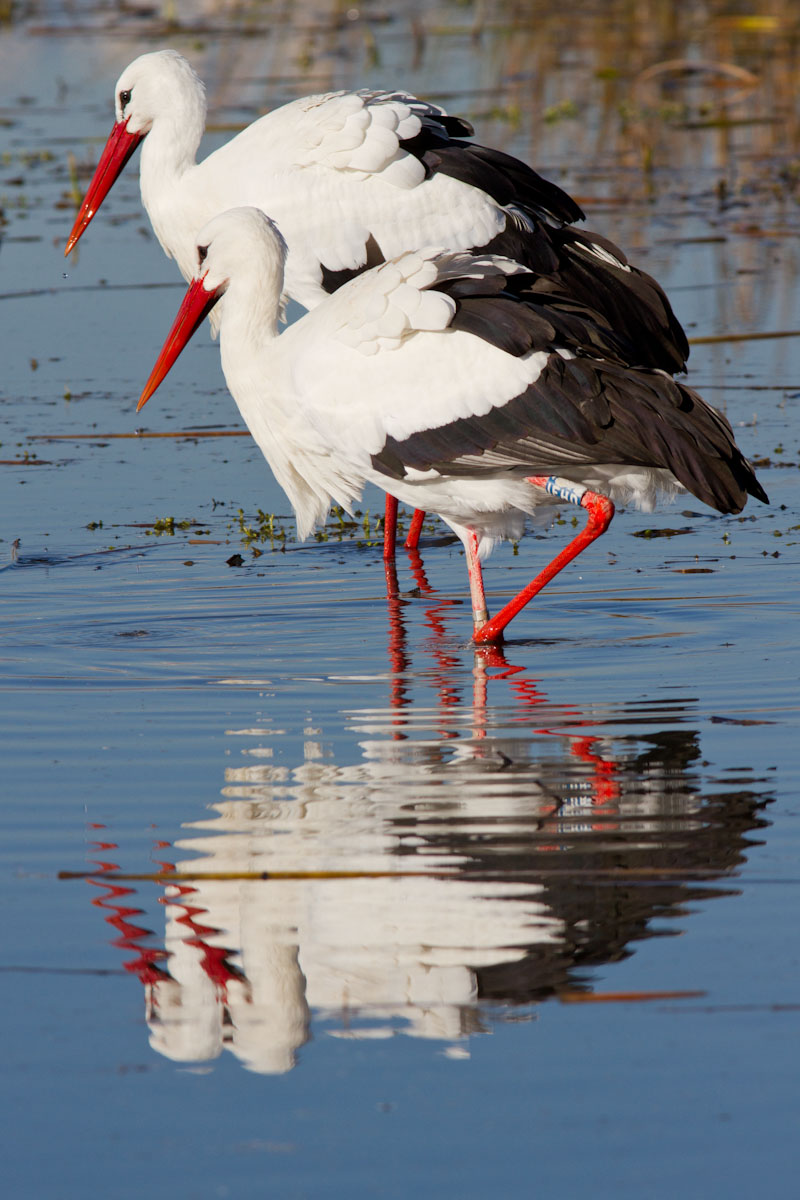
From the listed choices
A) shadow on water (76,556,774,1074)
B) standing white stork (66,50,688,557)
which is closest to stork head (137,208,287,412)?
standing white stork (66,50,688,557)

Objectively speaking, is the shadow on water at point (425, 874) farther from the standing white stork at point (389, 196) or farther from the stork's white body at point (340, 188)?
the stork's white body at point (340, 188)

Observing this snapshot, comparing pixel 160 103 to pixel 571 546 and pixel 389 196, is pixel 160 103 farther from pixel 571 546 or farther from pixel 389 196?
pixel 571 546

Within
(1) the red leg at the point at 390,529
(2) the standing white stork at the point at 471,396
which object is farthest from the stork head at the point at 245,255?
(1) the red leg at the point at 390,529

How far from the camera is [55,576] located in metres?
7.79

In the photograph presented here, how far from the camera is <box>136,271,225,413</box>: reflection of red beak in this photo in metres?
7.51

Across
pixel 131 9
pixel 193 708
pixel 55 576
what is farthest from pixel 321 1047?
pixel 131 9

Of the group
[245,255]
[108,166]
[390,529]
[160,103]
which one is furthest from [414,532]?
[108,166]

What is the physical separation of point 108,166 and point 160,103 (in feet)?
1.97

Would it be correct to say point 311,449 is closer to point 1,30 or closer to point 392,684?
point 392,684

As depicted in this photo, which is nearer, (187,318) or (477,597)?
(477,597)

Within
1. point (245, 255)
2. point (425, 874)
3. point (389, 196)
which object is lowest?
point (425, 874)

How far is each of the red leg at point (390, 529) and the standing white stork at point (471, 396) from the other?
3.22 feet

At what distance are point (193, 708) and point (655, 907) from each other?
2134mm

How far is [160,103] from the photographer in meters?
9.37
